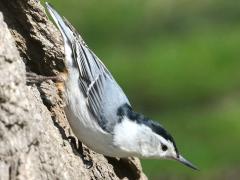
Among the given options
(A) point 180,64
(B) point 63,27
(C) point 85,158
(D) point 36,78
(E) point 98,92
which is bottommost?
(A) point 180,64

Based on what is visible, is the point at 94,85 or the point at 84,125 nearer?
the point at 84,125

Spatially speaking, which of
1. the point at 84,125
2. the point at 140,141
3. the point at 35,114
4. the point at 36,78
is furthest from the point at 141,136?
the point at 35,114

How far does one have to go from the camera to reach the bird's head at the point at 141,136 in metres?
5.85

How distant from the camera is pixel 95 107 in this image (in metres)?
5.78

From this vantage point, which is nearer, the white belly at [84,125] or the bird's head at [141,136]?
the white belly at [84,125]

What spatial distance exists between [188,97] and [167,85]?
0.41 meters

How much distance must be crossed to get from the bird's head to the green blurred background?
3.24 metres

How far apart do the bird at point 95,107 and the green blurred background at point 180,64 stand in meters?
3.55

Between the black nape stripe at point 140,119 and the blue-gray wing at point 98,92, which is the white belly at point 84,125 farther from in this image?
the black nape stripe at point 140,119

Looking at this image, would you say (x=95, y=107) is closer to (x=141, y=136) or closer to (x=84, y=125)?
(x=84, y=125)

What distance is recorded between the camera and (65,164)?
16.8ft

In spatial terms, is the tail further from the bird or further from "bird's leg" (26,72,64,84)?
"bird's leg" (26,72,64,84)

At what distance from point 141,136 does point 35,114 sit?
4.64 ft

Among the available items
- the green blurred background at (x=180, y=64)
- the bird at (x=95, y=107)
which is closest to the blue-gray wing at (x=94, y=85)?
the bird at (x=95, y=107)
